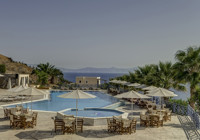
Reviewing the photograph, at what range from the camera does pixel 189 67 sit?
1539cm

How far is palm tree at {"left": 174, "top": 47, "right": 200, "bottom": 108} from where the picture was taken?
1472 centimetres

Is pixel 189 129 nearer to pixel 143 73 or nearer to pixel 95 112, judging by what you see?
pixel 95 112

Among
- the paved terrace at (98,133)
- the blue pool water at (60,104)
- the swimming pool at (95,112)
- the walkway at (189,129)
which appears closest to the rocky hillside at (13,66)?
the blue pool water at (60,104)

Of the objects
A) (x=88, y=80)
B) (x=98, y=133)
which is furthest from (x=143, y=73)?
(x=88, y=80)

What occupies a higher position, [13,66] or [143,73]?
[13,66]

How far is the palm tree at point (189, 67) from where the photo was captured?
14716 millimetres

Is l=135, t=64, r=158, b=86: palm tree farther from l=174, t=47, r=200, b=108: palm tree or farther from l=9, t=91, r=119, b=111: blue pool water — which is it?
l=174, t=47, r=200, b=108: palm tree

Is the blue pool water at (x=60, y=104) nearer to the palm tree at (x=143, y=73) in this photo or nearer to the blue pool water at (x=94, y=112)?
the blue pool water at (x=94, y=112)

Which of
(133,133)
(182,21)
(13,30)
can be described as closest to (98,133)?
(133,133)

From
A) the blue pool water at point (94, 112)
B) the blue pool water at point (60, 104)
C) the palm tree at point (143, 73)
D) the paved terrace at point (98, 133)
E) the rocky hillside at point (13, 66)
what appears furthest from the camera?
the rocky hillside at point (13, 66)

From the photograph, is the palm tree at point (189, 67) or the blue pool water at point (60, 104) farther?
the blue pool water at point (60, 104)

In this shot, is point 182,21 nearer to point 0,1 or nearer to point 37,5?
point 37,5

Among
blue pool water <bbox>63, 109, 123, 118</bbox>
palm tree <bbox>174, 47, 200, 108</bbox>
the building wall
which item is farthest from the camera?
the building wall

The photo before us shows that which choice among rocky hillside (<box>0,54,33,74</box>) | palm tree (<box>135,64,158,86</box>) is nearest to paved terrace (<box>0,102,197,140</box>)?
palm tree (<box>135,64,158,86</box>)
